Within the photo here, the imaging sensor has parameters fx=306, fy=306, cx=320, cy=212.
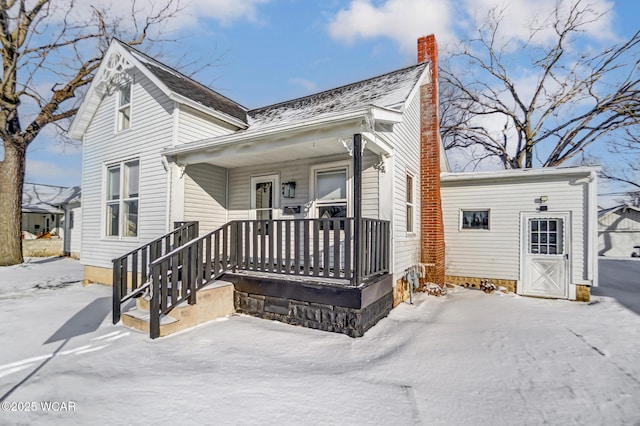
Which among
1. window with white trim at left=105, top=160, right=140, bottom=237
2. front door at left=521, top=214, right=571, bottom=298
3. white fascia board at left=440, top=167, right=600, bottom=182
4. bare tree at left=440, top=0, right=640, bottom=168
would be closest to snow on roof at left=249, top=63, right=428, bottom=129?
white fascia board at left=440, top=167, right=600, bottom=182

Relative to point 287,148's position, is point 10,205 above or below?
below

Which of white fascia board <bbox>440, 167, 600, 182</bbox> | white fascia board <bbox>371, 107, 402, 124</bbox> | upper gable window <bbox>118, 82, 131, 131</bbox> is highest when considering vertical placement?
upper gable window <bbox>118, 82, 131, 131</bbox>

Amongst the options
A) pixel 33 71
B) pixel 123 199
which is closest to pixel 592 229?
pixel 123 199

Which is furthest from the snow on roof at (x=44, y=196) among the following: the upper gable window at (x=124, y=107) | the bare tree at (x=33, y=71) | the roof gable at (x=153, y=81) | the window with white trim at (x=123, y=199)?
the upper gable window at (x=124, y=107)

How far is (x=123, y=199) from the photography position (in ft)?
25.0

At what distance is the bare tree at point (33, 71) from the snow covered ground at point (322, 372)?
31.4 feet

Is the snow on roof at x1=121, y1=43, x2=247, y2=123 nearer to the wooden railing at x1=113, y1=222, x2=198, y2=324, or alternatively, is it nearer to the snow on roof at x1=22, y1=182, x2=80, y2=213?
the wooden railing at x1=113, y1=222, x2=198, y2=324

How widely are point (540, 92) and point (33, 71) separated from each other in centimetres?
2320

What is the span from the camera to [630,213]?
2158cm

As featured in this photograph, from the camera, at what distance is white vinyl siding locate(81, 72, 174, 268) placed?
6809 mm

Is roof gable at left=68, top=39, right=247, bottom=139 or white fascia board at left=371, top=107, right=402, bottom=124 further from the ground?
roof gable at left=68, top=39, right=247, bottom=139

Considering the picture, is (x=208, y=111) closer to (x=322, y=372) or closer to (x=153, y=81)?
(x=153, y=81)

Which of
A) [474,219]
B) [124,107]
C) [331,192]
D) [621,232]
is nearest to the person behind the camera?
[331,192]

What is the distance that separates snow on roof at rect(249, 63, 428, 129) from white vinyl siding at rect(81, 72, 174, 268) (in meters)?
2.40
